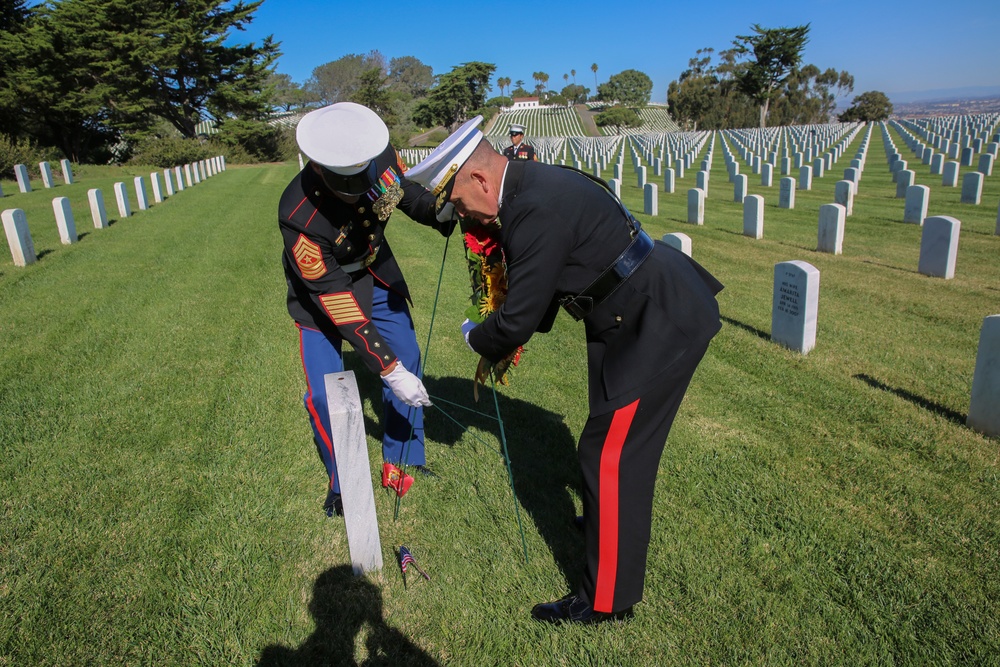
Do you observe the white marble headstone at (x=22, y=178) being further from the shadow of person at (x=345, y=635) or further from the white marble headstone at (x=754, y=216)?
the shadow of person at (x=345, y=635)

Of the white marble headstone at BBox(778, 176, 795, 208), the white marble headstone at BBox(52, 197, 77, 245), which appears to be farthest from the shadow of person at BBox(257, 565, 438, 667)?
the white marble headstone at BBox(778, 176, 795, 208)

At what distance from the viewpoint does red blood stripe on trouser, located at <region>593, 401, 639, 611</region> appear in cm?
260

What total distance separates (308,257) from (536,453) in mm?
2114

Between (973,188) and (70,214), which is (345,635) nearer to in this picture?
(70,214)

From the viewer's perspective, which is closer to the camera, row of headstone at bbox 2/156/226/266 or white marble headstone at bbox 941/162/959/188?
row of headstone at bbox 2/156/226/266

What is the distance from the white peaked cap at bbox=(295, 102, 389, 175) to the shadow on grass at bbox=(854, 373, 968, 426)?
456cm

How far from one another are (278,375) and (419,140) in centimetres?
5446

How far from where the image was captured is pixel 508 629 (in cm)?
292

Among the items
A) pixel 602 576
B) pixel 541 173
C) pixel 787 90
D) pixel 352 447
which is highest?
pixel 787 90

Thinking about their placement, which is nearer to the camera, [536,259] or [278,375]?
[536,259]

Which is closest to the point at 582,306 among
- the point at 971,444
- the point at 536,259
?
the point at 536,259

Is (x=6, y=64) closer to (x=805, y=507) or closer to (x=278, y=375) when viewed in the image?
(x=278, y=375)

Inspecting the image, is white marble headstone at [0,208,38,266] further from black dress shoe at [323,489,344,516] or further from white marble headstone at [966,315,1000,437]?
white marble headstone at [966,315,1000,437]

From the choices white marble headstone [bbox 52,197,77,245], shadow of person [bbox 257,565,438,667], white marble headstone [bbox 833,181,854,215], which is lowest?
shadow of person [bbox 257,565,438,667]
